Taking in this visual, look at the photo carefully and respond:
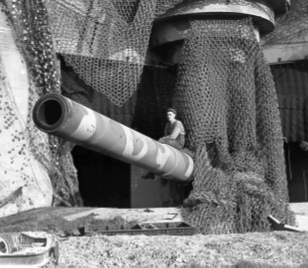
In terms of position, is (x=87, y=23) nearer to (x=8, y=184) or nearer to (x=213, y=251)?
(x=8, y=184)

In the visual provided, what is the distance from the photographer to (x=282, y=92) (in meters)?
12.3

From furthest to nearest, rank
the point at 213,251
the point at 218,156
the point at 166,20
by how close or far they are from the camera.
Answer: the point at 166,20
the point at 218,156
the point at 213,251

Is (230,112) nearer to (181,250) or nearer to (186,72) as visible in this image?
(186,72)

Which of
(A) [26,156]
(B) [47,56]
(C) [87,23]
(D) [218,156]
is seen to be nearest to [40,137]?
(A) [26,156]

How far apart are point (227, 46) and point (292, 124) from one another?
267 cm

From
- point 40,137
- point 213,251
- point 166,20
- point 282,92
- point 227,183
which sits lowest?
point 213,251

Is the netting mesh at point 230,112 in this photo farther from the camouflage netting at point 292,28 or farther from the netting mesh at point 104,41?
the camouflage netting at point 292,28

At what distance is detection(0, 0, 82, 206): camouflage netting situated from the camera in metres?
10.1

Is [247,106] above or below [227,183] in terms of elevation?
above

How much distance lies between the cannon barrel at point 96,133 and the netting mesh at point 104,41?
9.94 ft

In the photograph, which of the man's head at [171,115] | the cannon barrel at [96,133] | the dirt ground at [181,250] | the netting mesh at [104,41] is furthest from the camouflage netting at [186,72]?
the dirt ground at [181,250]

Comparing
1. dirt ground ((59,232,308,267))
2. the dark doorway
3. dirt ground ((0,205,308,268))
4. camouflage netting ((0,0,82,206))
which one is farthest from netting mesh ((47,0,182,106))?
the dark doorway

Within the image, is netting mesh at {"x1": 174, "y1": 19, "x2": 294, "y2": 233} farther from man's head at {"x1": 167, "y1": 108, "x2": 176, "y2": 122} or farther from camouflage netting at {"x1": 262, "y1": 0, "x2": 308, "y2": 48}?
camouflage netting at {"x1": 262, "y1": 0, "x2": 308, "y2": 48}

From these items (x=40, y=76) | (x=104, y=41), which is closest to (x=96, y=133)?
(x=104, y=41)
